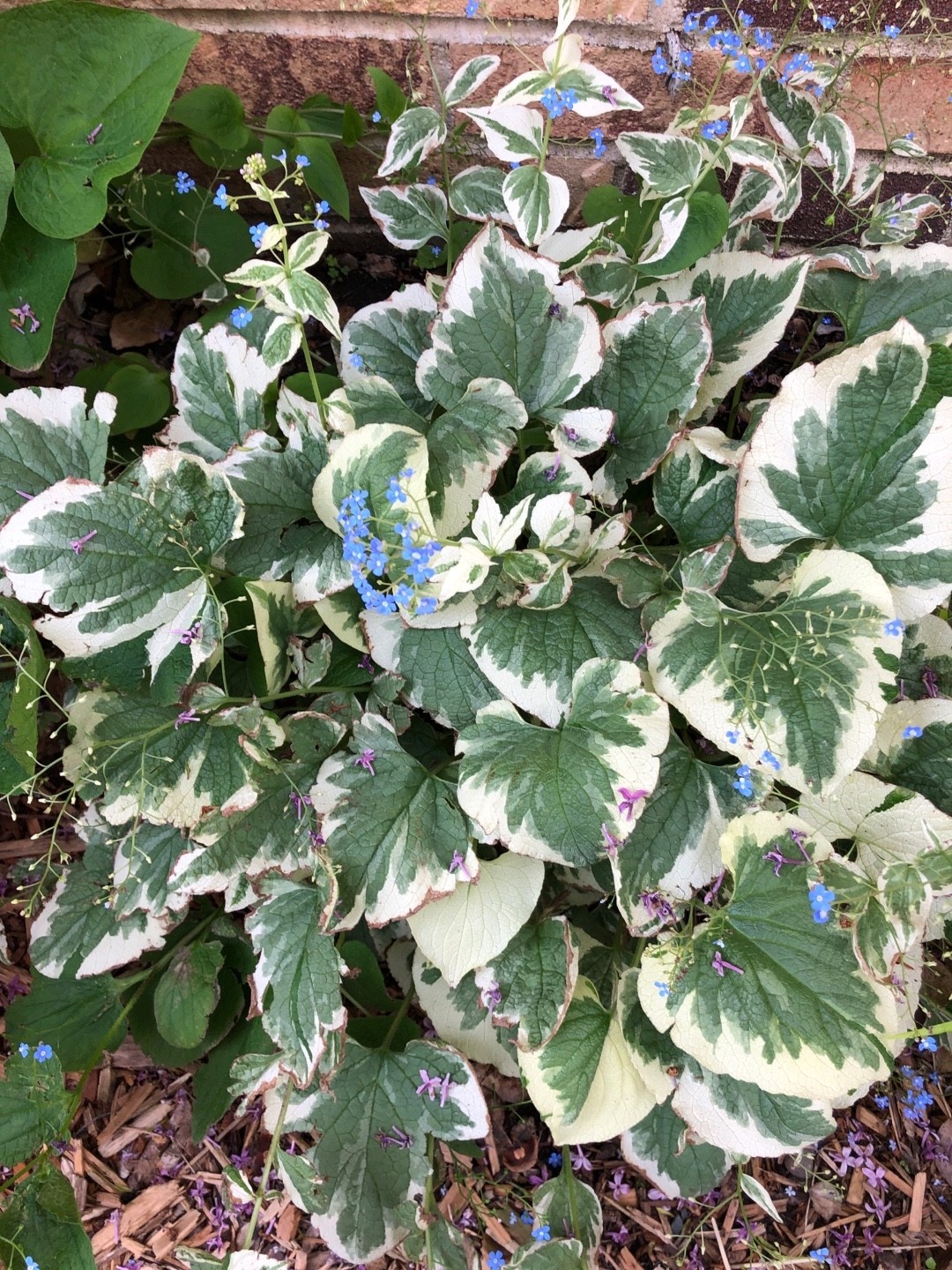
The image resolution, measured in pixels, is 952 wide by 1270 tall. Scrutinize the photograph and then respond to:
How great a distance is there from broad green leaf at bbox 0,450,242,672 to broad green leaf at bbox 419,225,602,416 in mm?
345

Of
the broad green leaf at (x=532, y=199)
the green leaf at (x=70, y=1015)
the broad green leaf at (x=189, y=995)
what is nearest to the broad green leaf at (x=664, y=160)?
the broad green leaf at (x=532, y=199)

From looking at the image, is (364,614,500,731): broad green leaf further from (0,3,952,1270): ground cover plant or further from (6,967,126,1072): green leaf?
(6,967,126,1072): green leaf

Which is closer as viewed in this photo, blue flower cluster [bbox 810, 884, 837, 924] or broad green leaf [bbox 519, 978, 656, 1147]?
blue flower cluster [bbox 810, 884, 837, 924]

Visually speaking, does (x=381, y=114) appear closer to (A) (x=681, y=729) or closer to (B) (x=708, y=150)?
(B) (x=708, y=150)

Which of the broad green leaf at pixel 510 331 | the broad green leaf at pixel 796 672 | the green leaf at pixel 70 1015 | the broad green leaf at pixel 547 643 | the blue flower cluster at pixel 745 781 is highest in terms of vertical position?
the broad green leaf at pixel 510 331

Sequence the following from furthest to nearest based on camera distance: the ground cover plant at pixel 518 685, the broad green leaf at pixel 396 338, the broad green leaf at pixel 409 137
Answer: the broad green leaf at pixel 396 338 → the broad green leaf at pixel 409 137 → the ground cover plant at pixel 518 685

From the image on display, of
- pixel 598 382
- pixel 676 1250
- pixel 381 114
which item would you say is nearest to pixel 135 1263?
pixel 676 1250

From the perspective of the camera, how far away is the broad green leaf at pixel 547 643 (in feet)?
3.70

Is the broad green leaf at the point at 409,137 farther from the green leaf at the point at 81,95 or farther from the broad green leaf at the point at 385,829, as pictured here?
the broad green leaf at the point at 385,829

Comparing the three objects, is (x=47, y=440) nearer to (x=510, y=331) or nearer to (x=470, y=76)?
(x=510, y=331)

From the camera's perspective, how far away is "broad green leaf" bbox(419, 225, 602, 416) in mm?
1152

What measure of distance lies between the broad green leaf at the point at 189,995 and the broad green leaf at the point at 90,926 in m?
0.05

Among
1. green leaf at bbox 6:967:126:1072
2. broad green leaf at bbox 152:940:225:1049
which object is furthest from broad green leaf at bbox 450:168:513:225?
green leaf at bbox 6:967:126:1072

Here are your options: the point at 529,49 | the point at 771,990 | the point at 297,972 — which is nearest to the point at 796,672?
the point at 771,990
